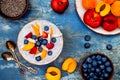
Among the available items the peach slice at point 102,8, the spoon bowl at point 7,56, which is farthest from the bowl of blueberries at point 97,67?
the spoon bowl at point 7,56

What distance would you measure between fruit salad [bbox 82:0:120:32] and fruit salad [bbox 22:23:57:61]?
0.14m

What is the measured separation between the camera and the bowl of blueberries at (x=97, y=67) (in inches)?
69.1

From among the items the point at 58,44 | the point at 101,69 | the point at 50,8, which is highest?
A: the point at 50,8

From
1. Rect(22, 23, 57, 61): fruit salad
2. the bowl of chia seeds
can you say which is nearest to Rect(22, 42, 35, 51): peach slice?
Rect(22, 23, 57, 61): fruit salad

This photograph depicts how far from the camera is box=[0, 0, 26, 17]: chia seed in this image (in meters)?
1.80

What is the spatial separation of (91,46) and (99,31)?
6 centimetres

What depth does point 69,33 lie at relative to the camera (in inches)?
72.1

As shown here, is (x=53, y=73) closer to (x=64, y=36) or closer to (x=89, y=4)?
(x=64, y=36)

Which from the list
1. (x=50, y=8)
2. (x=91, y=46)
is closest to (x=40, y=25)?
(x=50, y=8)

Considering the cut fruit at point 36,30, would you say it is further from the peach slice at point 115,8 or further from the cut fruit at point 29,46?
the peach slice at point 115,8

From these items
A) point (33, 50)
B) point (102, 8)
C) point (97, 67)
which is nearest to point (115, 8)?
point (102, 8)

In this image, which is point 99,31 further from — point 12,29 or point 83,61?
point 12,29

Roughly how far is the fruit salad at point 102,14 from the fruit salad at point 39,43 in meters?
0.14

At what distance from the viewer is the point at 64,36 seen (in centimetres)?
183
